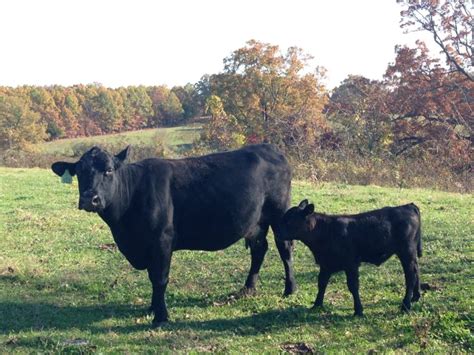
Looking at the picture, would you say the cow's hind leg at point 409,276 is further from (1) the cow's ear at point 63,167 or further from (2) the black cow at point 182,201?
(1) the cow's ear at point 63,167

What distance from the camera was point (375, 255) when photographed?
7391mm

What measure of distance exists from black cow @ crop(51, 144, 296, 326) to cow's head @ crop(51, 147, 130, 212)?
0.01 meters

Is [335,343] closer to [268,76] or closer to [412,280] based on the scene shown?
[412,280]

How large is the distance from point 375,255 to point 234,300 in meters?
2.14

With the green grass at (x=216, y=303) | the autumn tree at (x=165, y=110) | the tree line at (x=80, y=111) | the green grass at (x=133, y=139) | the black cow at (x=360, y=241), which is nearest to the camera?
the green grass at (x=216, y=303)

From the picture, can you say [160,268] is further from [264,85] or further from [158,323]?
[264,85]

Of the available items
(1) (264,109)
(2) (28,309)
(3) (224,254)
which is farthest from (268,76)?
(2) (28,309)

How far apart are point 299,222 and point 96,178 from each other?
278 cm

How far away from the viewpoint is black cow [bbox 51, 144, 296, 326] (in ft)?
23.8

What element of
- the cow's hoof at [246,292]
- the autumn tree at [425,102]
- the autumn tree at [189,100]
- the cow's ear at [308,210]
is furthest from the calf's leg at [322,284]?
the autumn tree at [189,100]

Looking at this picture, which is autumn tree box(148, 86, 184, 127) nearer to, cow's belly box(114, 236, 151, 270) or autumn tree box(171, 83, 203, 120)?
autumn tree box(171, 83, 203, 120)

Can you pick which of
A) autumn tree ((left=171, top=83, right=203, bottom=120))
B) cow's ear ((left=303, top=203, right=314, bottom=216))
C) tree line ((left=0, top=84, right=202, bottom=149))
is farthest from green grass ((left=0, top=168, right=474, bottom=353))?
autumn tree ((left=171, top=83, right=203, bottom=120))

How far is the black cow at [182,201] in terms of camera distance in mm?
7266

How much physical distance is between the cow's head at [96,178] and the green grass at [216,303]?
64.3 inches
